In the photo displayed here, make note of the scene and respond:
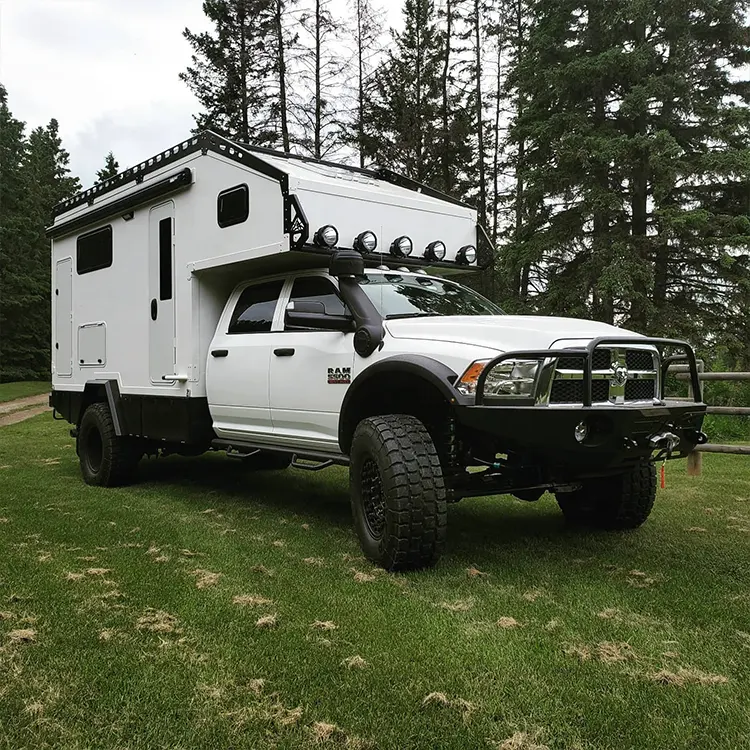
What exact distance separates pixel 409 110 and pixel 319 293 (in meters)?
18.6

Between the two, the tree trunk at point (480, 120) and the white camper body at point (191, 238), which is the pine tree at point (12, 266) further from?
the white camper body at point (191, 238)

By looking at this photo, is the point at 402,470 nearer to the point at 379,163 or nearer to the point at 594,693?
the point at 594,693

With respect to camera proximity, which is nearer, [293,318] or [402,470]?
[402,470]

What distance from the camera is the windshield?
502 cm

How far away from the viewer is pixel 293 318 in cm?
471

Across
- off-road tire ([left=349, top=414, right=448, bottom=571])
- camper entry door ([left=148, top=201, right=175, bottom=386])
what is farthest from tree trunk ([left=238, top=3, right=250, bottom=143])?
off-road tire ([left=349, top=414, right=448, bottom=571])

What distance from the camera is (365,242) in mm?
A: 5422

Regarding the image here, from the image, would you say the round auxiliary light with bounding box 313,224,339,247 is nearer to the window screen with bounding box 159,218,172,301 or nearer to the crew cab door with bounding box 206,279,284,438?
the crew cab door with bounding box 206,279,284,438

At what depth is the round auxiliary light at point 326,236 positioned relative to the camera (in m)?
5.18

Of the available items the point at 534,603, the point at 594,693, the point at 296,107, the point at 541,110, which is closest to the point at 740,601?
the point at 534,603

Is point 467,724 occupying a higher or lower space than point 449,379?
lower

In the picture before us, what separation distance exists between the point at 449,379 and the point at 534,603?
1.29 metres

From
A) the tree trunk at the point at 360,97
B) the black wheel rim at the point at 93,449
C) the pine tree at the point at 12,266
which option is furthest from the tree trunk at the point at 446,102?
the pine tree at the point at 12,266

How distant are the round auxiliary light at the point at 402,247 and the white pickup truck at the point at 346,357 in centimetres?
1
